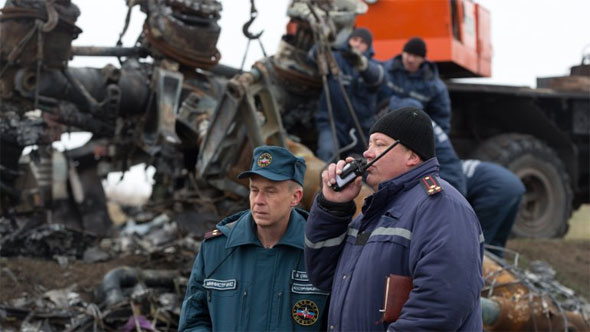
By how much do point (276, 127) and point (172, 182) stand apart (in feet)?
6.15

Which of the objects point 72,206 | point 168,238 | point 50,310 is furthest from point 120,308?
point 72,206

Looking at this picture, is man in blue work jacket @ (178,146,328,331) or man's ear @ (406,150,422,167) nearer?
man's ear @ (406,150,422,167)

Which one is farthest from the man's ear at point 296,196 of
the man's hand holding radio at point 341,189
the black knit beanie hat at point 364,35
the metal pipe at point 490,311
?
the black knit beanie hat at point 364,35

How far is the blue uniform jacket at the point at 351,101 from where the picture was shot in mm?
8891

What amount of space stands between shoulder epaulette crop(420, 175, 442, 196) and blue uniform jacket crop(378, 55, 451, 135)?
5.39 meters

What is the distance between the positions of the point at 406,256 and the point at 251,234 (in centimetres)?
89

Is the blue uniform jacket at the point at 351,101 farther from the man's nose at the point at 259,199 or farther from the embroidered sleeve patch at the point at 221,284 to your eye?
the embroidered sleeve patch at the point at 221,284

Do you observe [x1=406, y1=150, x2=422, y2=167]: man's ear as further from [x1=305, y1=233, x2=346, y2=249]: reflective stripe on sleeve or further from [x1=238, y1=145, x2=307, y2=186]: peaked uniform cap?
[x1=238, y1=145, x2=307, y2=186]: peaked uniform cap

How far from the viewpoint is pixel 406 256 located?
342 cm

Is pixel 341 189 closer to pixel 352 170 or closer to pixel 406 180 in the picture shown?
pixel 352 170

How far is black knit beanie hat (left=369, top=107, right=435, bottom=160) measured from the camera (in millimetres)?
3625

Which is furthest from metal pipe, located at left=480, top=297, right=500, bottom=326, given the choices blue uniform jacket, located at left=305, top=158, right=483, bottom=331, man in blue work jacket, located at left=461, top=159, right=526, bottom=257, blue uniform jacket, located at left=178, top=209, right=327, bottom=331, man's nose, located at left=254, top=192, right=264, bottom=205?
blue uniform jacket, located at left=305, top=158, right=483, bottom=331

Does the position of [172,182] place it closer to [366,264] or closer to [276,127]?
[276,127]

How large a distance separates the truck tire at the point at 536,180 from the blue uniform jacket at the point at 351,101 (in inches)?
156
